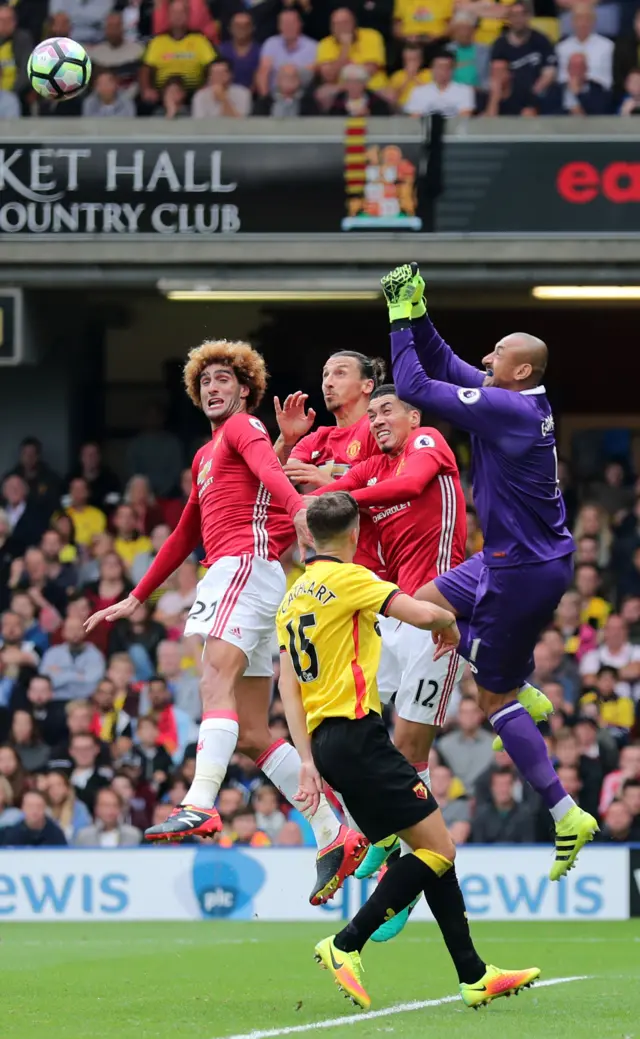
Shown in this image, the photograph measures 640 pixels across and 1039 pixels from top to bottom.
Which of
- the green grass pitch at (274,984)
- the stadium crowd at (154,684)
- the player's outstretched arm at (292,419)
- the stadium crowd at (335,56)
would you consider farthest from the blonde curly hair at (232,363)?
the stadium crowd at (335,56)


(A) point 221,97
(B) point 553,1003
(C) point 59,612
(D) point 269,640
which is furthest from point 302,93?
(B) point 553,1003

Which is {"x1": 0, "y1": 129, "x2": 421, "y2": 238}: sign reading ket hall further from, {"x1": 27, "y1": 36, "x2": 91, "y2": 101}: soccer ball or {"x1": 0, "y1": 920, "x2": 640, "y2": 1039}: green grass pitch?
{"x1": 0, "y1": 920, "x2": 640, "y2": 1039}: green grass pitch

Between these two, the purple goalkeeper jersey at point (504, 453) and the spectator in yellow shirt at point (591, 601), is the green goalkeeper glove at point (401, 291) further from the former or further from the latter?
the spectator in yellow shirt at point (591, 601)

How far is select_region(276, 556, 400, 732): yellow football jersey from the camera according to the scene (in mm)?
7629

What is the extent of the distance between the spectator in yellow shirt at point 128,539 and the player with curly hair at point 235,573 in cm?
870

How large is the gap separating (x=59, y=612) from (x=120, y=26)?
5881 mm

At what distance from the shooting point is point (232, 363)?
919cm

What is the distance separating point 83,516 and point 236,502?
32.1 feet

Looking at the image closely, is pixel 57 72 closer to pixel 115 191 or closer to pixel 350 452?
pixel 350 452

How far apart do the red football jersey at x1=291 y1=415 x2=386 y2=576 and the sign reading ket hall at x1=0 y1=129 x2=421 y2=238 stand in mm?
7758

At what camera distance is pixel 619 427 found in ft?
69.1

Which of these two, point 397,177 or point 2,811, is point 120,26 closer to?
point 397,177

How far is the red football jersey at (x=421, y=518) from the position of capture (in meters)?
9.44

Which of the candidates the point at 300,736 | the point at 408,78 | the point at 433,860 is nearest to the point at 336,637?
the point at 300,736
